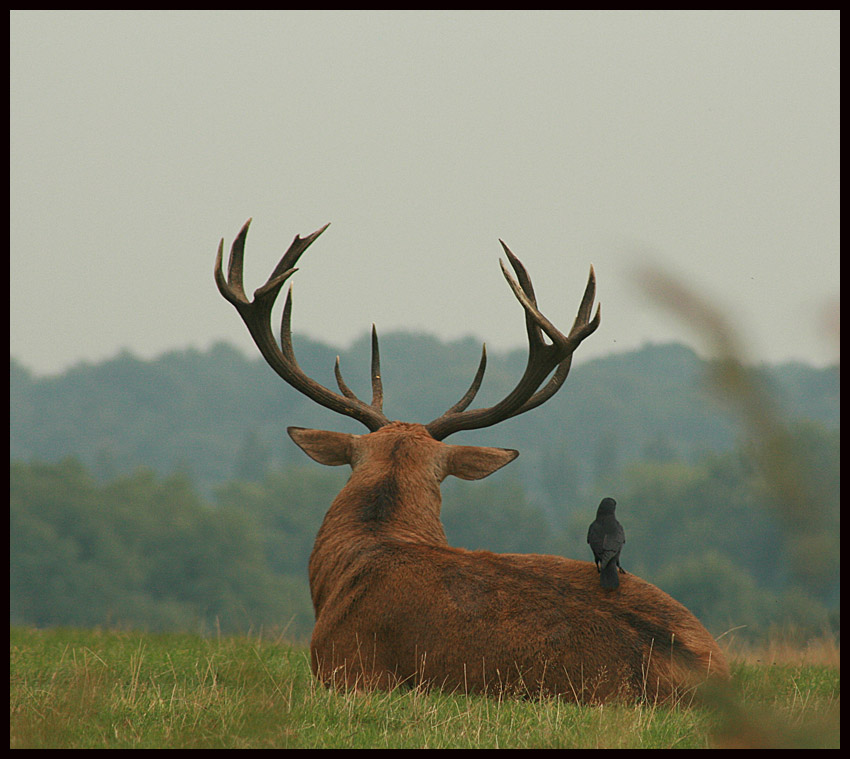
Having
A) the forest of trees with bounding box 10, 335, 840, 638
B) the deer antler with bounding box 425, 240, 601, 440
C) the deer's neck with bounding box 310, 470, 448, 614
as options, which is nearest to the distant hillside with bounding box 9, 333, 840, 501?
the forest of trees with bounding box 10, 335, 840, 638

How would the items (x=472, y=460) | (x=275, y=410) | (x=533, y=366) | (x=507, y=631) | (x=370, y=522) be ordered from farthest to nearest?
(x=275, y=410) < (x=533, y=366) < (x=472, y=460) < (x=370, y=522) < (x=507, y=631)

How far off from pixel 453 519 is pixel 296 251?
51345 millimetres

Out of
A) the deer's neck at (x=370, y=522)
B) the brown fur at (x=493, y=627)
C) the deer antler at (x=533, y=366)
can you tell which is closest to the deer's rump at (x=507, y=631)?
the brown fur at (x=493, y=627)

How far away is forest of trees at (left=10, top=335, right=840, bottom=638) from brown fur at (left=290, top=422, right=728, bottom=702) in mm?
577

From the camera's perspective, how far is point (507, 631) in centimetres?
495

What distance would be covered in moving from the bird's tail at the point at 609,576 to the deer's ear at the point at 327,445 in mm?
1998

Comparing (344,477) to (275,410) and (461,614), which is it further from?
(461,614)

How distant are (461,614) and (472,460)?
5.23ft

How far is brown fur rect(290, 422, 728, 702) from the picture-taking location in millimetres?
4824

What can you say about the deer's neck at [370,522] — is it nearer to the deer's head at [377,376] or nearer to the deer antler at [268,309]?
the deer's head at [377,376]

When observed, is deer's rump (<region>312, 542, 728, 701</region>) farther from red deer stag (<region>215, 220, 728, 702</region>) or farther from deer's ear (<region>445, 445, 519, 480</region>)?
deer's ear (<region>445, 445, 519, 480</region>)

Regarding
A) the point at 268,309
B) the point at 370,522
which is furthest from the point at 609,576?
the point at 268,309

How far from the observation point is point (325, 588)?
5895 mm

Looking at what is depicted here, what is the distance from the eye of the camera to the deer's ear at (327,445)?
6.61 metres
